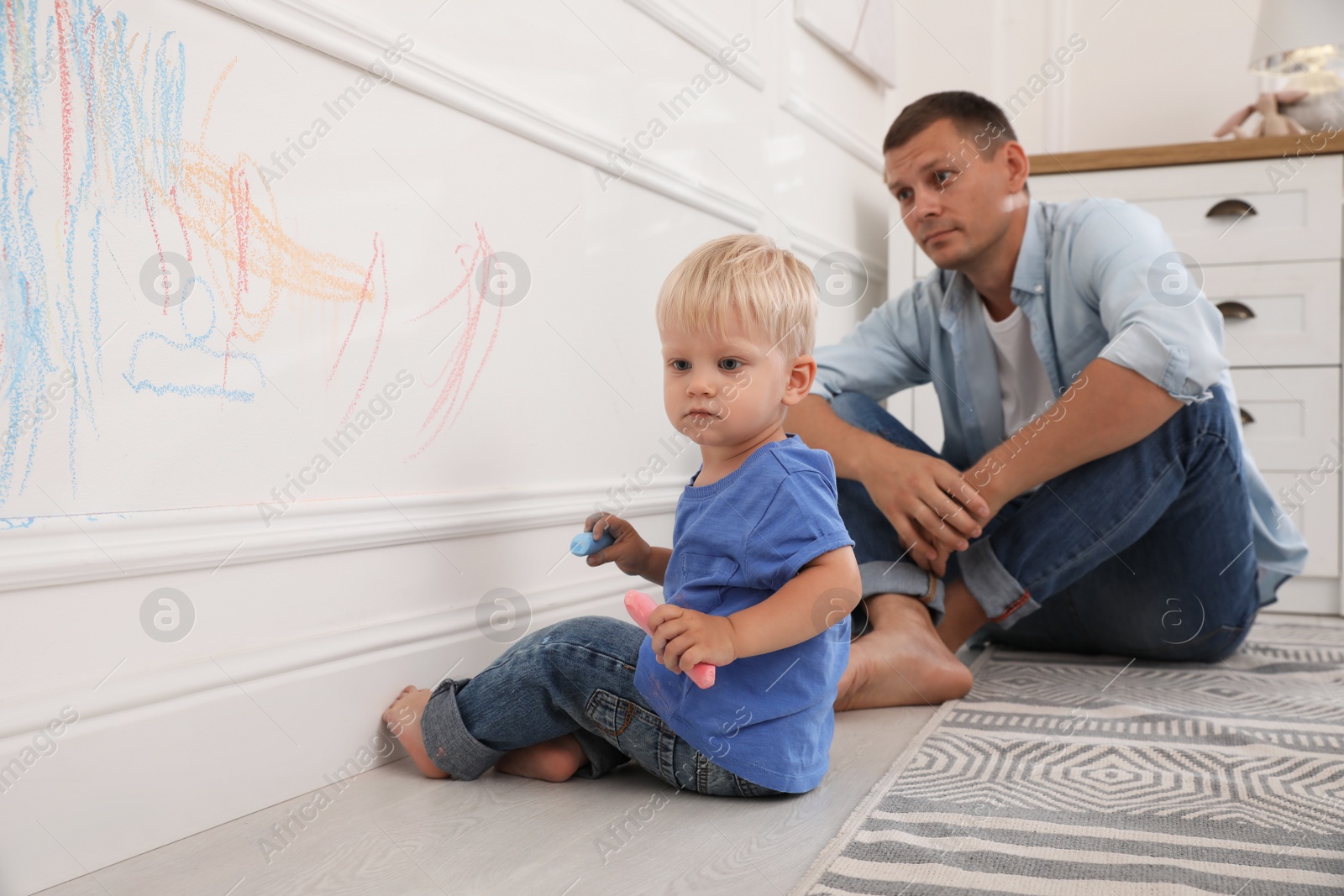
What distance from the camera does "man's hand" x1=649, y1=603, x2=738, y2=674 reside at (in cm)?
66

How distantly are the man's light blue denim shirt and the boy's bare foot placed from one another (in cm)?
66

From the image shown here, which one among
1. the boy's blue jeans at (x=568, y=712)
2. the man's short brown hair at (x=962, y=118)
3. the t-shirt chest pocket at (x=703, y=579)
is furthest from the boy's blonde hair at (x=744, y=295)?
the man's short brown hair at (x=962, y=118)

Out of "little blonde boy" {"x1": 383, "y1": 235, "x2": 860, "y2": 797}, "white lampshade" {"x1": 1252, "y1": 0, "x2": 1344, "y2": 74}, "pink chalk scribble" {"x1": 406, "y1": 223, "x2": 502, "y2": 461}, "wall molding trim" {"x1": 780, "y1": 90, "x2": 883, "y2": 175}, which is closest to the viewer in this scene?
"little blonde boy" {"x1": 383, "y1": 235, "x2": 860, "y2": 797}

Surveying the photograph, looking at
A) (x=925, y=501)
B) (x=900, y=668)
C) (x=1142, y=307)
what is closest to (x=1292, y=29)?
(x=1142, y=307)

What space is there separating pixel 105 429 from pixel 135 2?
0.98 ft

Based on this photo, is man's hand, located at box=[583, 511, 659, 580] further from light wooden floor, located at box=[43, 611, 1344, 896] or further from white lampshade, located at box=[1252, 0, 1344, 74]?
white lampshade, located at box=[1252, 0, 1344, 74]

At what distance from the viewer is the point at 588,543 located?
0.82 metres

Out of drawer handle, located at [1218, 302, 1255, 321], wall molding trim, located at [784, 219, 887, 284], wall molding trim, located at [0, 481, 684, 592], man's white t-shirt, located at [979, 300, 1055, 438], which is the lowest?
wall molding trim, located at [0, 481, 684, 592]

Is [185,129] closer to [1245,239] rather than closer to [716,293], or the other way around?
[716,293]

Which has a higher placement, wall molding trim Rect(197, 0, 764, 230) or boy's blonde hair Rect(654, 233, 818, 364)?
wall molding trim Rect(197, 0, 764, 230)

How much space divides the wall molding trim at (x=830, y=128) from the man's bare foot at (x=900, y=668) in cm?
97

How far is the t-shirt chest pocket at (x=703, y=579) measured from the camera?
2.48 ft

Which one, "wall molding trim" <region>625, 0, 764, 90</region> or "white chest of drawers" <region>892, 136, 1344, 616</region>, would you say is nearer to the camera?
"wall molding trim" <region>625, 0, 764, 90</region>

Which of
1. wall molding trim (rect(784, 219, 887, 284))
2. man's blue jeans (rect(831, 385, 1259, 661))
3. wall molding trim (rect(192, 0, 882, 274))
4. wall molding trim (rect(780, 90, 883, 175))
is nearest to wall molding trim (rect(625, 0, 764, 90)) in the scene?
wall molding trim (rect(192, 0, 882, 274))
